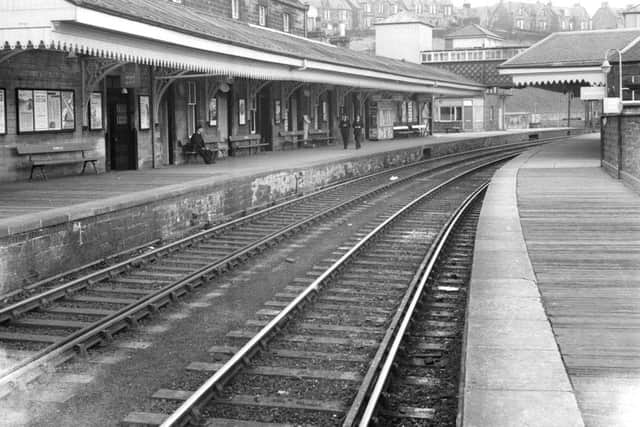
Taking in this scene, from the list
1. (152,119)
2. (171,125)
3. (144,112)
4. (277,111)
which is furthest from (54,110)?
(277,111)

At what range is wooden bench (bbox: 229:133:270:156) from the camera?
25.2 metres

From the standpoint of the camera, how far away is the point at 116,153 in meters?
19.3

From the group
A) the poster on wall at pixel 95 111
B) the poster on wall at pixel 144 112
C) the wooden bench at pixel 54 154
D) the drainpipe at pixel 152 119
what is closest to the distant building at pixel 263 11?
the drainpipe at pixel 152 119

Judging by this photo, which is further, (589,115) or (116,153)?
(589,115)

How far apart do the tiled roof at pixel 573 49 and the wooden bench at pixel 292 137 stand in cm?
751

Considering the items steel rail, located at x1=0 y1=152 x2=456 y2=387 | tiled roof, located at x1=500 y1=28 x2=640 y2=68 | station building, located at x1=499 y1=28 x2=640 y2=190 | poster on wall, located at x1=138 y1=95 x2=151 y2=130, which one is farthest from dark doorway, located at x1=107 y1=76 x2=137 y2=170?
tiled roof, located at x1=500 y1=28 x2=640 y2=68

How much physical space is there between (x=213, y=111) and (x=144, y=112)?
4326 millimetres

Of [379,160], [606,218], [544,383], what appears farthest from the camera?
[379,160]

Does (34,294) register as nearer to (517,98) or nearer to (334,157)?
(334,157)

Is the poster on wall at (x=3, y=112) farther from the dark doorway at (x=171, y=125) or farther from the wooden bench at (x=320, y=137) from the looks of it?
the wooden bench at (x=320, y=137)

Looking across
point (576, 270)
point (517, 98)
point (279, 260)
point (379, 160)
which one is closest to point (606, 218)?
point (576, 270)

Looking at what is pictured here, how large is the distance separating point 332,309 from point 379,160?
20303 mm

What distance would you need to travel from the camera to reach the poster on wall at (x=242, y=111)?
2559 centimetres

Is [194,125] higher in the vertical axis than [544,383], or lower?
higher
